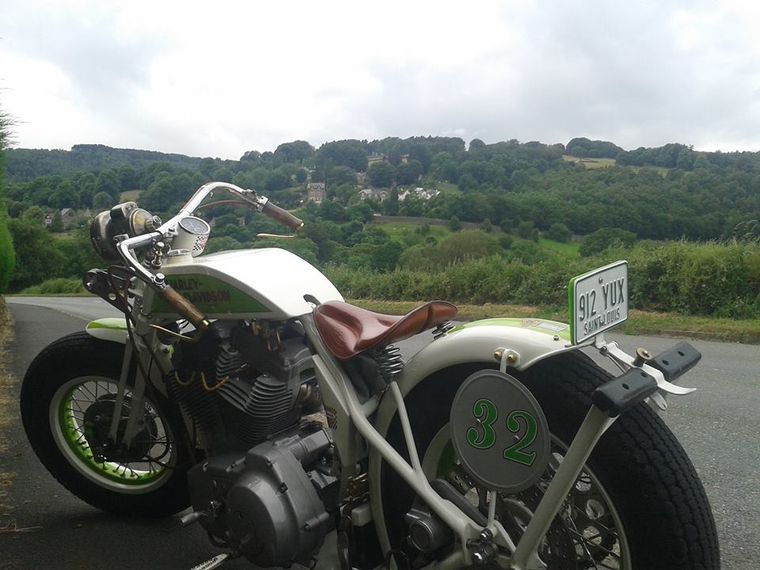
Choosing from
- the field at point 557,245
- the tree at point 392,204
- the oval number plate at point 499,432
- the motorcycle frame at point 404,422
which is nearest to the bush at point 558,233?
the field at point 557,245

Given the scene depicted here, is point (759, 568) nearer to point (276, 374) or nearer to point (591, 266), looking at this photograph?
point (276, 374)

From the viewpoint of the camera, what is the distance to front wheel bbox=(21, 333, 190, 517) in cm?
331

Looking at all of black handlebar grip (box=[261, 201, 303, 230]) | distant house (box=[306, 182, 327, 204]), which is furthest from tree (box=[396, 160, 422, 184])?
black handlebar grip (box=[261, 201, 303, 230])

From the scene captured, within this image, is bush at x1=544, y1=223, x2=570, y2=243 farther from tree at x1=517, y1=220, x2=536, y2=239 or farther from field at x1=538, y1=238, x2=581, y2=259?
tree at x1=517, y1=220, x2=536, y2=239

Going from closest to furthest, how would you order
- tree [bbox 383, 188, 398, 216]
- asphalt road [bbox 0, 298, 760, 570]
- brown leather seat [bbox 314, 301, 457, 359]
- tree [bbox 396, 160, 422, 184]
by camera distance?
brown leather seat [bbox 314, 301, 457, 359] < asphalt road [bbox 0, 298, 760, 570] < tree [bbox 383, 188, 398, 216] < tree [bbox 396, 160, 422, 184]

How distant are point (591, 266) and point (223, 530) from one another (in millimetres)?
13554

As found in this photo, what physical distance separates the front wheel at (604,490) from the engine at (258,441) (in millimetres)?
423

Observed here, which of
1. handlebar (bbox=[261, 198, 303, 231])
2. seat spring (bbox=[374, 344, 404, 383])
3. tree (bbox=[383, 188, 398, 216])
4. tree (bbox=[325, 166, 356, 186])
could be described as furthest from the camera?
tree (bbox=[383, 188, 398, 216])

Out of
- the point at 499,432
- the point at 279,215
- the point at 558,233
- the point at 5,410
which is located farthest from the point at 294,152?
the point at 558,233

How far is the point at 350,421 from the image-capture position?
2.47 metres

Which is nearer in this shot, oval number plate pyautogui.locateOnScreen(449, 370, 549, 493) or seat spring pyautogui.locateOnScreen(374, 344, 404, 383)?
oval number plate pyautogui.locateOnScreen(449, 370, 549, 493)

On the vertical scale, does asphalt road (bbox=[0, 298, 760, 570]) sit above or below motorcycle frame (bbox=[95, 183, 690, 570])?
below

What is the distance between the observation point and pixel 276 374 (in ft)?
8.96

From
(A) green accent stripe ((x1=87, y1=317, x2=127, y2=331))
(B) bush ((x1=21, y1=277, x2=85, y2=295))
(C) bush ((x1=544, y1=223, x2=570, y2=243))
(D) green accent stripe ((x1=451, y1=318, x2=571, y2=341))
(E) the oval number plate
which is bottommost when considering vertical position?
(B) bush ((x1=21, y1=277, x2=85, y2=295))
